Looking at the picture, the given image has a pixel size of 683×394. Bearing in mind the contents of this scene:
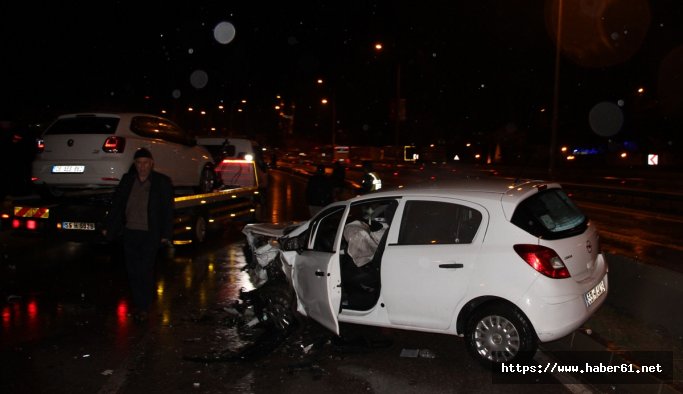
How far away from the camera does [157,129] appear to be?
11.0 m

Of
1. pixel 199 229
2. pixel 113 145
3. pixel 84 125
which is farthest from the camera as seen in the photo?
pixel 199 229

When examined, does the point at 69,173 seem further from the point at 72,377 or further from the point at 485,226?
the point at 485,226

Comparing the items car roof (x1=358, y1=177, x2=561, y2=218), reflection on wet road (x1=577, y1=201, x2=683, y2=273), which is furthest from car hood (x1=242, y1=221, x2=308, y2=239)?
reflection on wet road (x1=577, y1=201, x2=683, y2=273)

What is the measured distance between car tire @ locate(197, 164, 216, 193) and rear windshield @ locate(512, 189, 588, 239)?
8.29 metres

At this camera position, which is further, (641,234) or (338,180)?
(641,234)

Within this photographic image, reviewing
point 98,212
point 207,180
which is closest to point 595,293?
point 98,212

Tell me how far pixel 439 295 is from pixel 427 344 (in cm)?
98

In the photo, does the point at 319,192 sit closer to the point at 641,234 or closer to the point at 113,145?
the point at 113,145

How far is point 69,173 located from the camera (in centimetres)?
973

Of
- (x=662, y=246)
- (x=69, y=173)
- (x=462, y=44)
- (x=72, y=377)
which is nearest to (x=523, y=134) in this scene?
(x=462, y=44)

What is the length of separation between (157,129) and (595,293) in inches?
320

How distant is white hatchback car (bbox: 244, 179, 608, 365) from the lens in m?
4.93

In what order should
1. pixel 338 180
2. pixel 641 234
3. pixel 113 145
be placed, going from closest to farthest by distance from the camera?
pixel 113 145 < pixel 338 180 < pixel 641 234

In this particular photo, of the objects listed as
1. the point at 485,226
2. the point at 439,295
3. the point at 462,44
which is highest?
the point at 462,44
